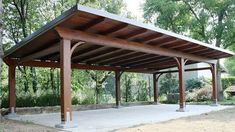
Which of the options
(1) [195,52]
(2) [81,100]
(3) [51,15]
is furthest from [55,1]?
(1) [195,52]

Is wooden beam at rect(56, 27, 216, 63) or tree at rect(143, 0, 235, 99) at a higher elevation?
tree at rect(143, 0, 235, 99)

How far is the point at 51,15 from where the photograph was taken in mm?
16219

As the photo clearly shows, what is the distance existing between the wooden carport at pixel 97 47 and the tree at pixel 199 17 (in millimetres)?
4213

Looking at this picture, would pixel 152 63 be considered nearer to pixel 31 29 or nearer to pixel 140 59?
pixel 140 59

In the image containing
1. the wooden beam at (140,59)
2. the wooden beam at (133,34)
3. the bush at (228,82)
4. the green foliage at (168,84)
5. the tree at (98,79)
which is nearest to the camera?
the wooden beam at (133,34)

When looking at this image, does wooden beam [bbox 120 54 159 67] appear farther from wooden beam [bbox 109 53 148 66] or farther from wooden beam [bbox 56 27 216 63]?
wooden beam [bbox 56 27 216 63]

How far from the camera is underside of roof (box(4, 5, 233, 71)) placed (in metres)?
6.91

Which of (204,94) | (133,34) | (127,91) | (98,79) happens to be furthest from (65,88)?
(204,94)

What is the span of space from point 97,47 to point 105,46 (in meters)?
1.17

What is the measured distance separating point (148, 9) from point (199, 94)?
22.7 feet

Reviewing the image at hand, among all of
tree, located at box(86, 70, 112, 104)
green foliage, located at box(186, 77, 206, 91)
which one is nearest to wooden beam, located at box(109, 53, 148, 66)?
tree, located at box(86, 70, 112, 104)

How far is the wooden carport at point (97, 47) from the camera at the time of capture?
6973 millimetres

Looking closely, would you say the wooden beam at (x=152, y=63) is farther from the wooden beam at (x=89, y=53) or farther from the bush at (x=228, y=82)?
the bush at (x=228, y=82)

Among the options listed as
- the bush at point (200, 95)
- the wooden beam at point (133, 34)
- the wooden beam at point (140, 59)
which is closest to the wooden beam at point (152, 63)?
the wooden beam at point (140, 59)
